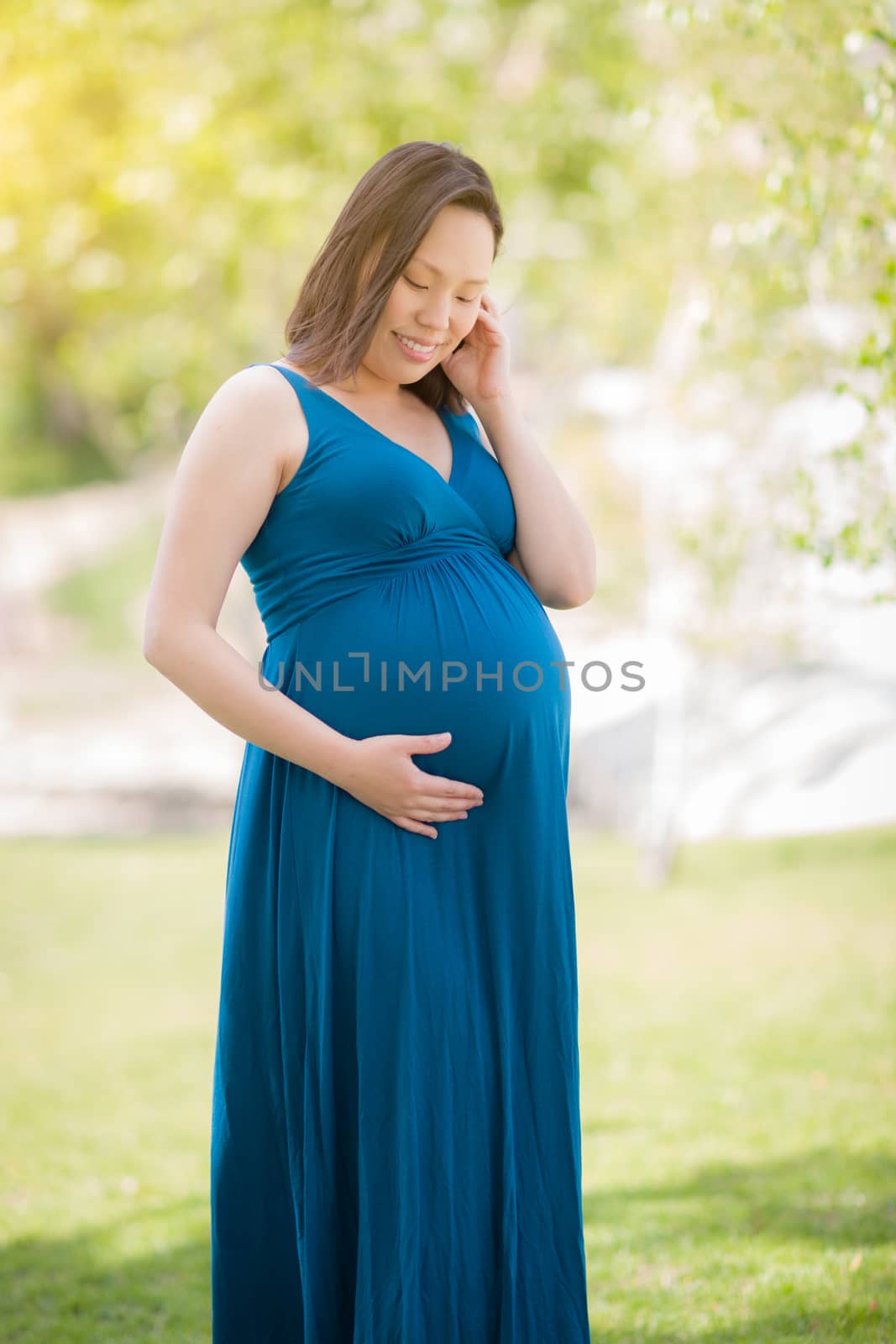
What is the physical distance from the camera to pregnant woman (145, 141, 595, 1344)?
170cm

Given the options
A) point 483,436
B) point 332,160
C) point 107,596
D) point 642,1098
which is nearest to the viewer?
point 483,436

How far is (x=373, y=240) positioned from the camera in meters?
1.76

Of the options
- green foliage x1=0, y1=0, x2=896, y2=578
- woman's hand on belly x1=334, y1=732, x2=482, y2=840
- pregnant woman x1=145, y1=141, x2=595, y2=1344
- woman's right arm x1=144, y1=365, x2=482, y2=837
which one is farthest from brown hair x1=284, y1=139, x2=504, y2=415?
green foliage x1=0, y1=0, x2=896, y2=578

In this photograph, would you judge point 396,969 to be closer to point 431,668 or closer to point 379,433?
point 431,668

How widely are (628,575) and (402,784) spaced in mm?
5804

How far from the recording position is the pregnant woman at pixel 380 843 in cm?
170

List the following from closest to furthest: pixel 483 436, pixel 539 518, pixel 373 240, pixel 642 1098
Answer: pixel 373 240 → pixel 539 518 → pixel 483 436 → pixel 642 1098

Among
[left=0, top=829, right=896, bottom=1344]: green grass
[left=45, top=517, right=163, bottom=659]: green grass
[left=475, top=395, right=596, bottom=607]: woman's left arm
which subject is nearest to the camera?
[left=475, top=395, right=596, bottom=607]: woman's left arm

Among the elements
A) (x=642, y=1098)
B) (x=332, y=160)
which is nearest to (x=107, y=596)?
(x=332, y=160)

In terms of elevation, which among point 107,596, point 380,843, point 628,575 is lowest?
point 380,843

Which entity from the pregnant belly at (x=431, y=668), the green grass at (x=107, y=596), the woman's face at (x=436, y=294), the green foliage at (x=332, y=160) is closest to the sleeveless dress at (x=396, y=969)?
the pregnant belly at (x=431, y=668)

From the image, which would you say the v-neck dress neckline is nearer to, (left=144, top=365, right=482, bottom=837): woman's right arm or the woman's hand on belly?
(left=144, top=365, right=482, bottom=837): woman's right arm

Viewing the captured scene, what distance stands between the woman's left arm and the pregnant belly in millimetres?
146

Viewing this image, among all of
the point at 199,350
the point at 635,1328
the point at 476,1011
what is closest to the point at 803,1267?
the point at 635,1328
